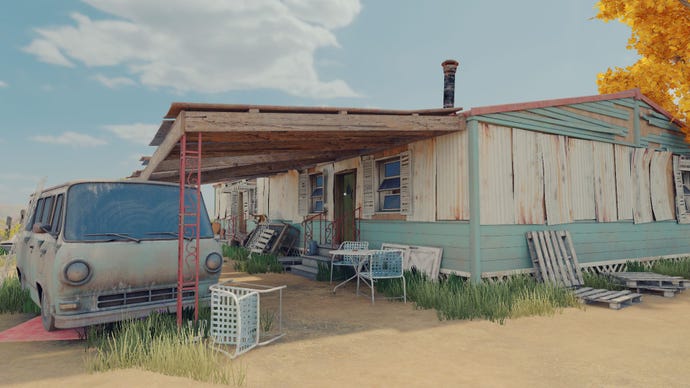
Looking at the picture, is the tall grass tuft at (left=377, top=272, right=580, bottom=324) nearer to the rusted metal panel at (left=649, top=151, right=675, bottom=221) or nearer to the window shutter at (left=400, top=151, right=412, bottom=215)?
the window shutter at (left=400, top=151, right=412, bottom=215)

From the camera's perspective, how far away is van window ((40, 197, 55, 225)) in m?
5.58

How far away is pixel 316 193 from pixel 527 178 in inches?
250

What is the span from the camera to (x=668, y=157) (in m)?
11.1

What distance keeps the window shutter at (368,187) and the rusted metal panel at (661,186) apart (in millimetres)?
6818

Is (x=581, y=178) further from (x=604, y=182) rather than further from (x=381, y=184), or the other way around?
(x=381, y=184)

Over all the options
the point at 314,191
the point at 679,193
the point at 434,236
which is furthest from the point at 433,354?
the point at 679,193

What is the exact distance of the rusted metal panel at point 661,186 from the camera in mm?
10688

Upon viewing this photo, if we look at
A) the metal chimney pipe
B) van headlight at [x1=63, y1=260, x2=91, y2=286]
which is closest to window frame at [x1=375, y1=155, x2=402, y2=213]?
the metal chimney pipe

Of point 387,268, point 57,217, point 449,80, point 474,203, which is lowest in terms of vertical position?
point 387,268

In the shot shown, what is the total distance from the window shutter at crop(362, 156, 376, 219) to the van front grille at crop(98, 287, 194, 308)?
18.0 ft

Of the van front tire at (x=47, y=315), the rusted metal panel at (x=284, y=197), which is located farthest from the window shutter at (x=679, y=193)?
the van front tire at (x=47, y=315)

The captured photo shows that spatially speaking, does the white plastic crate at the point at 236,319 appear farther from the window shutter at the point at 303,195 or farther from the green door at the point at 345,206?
the window shutter at the point at 303,195

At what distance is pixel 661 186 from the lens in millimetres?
10852

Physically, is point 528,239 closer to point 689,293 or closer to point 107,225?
point 689,293
